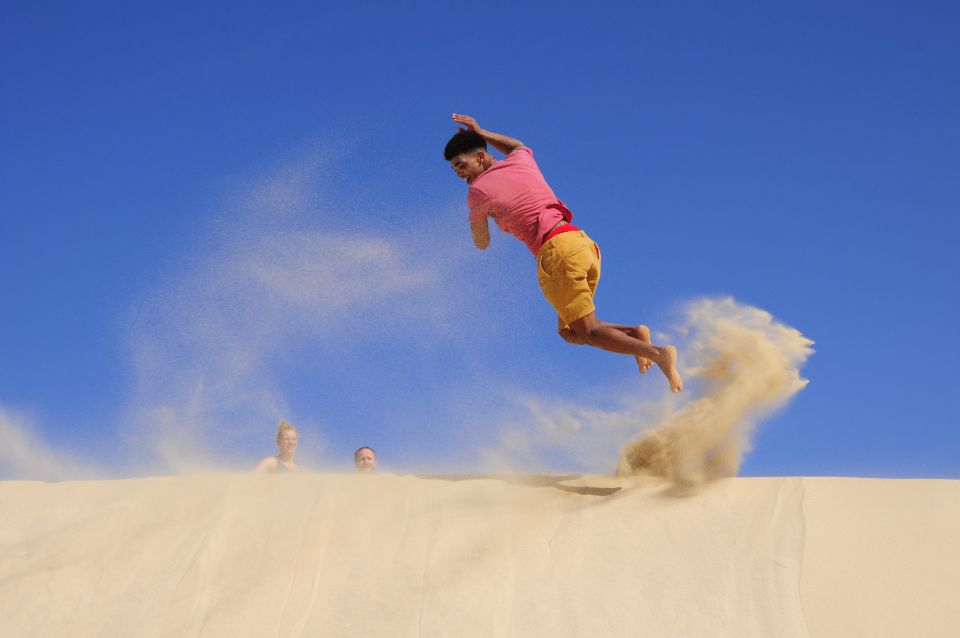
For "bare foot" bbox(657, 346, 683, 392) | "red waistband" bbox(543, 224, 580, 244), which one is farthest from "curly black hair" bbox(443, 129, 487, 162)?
"bare foot" bbox(657, 346, 683, 392)

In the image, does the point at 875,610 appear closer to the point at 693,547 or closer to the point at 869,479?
the point at 693,547

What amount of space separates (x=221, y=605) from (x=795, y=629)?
7.30ft

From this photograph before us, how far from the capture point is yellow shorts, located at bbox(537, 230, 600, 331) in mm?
4336

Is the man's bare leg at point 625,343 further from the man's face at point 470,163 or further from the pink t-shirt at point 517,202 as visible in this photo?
the man's face at point 470,163

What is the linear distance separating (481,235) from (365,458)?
233cm

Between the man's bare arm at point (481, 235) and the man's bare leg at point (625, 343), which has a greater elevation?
the man's bare arm at point (481, 235)

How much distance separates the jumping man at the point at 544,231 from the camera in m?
4.30

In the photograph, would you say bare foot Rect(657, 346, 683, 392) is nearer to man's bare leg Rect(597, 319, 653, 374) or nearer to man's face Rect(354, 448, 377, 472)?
man's bare leg Rect(597, 319, 653, 374)

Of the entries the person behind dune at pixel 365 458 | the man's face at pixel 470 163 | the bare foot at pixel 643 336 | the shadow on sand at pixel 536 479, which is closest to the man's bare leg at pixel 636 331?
the bare foot at pixel 643 336

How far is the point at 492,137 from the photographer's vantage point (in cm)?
478

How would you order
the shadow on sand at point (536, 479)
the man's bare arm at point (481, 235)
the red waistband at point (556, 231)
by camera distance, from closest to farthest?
1. the shadow on sand at point (536, 479)
2. the red waistband at point (556, 231)
3. the man's bare arm at point (481, 235)

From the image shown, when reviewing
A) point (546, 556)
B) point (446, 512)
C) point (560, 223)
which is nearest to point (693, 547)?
point (546, 556)

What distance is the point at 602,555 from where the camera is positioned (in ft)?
11.4

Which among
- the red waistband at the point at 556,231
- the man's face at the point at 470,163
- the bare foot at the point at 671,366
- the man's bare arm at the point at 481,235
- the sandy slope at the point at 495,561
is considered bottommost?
the sandy slope at the point at 495,561
